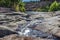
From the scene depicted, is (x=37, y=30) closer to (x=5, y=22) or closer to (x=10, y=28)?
(x=10, y=28)

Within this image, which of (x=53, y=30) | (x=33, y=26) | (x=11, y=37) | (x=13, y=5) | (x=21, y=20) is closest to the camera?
(x=11, y=37)

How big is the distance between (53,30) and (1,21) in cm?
339

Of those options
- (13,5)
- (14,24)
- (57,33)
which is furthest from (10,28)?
(13,5)

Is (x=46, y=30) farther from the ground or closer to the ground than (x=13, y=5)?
farther from the ground

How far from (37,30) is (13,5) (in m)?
17.0

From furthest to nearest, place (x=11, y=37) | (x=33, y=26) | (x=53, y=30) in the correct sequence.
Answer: (x=33, y=26)
(x=53, y=30)
(x=11, y=37)

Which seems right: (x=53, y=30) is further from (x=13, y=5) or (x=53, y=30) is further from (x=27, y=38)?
(x=13, y=5)

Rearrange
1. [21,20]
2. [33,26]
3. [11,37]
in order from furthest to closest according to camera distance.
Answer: [21,20] < [33,26] < [11,37]

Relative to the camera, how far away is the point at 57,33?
879 cm

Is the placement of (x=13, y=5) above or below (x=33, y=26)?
below

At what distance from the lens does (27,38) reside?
8.61 metres

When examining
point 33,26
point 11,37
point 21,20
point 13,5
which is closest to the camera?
point 11,37

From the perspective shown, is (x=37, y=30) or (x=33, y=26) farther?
(x=33, y=26)

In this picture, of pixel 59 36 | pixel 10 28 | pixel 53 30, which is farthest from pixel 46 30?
pixel 10 28
